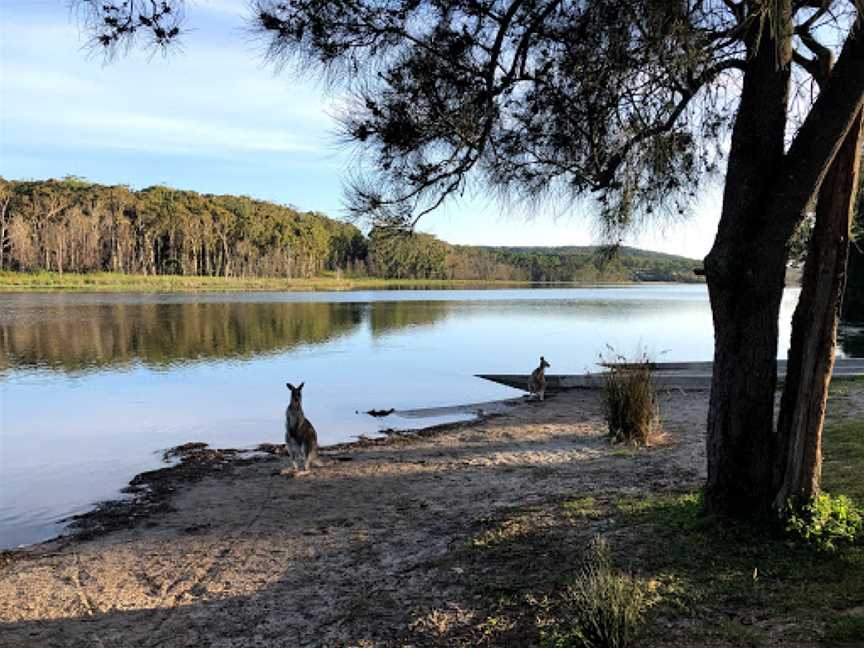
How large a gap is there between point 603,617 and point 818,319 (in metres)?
2.11

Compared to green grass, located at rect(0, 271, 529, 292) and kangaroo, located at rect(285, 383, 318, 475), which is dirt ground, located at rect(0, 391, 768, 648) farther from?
green grass, located at rect(0, 271, 529, 292)

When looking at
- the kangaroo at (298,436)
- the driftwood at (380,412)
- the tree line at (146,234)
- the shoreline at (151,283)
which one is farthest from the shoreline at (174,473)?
the shoreline at (151,283)

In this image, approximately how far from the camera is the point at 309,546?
5.11 m

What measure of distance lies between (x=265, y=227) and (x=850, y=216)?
323 feet

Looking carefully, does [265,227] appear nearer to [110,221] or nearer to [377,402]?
[110,221]

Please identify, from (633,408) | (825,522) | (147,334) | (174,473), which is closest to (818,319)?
(825,522)

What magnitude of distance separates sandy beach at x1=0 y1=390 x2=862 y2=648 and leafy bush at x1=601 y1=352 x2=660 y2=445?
0.28m

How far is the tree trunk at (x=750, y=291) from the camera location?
3.86 meters

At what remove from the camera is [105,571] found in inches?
193

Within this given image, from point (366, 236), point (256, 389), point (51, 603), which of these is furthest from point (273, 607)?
point (256, 389)

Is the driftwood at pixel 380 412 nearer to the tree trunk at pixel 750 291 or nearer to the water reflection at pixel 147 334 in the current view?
the tree trunk at pixel 750 291

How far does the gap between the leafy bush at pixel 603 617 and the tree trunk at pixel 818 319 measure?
1.34 metres

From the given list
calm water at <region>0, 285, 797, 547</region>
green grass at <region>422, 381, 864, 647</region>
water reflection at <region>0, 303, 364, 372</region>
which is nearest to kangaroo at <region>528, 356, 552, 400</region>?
calm water at <region>0, 285, 797, 547</region>

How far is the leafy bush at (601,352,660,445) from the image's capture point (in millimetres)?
8016
